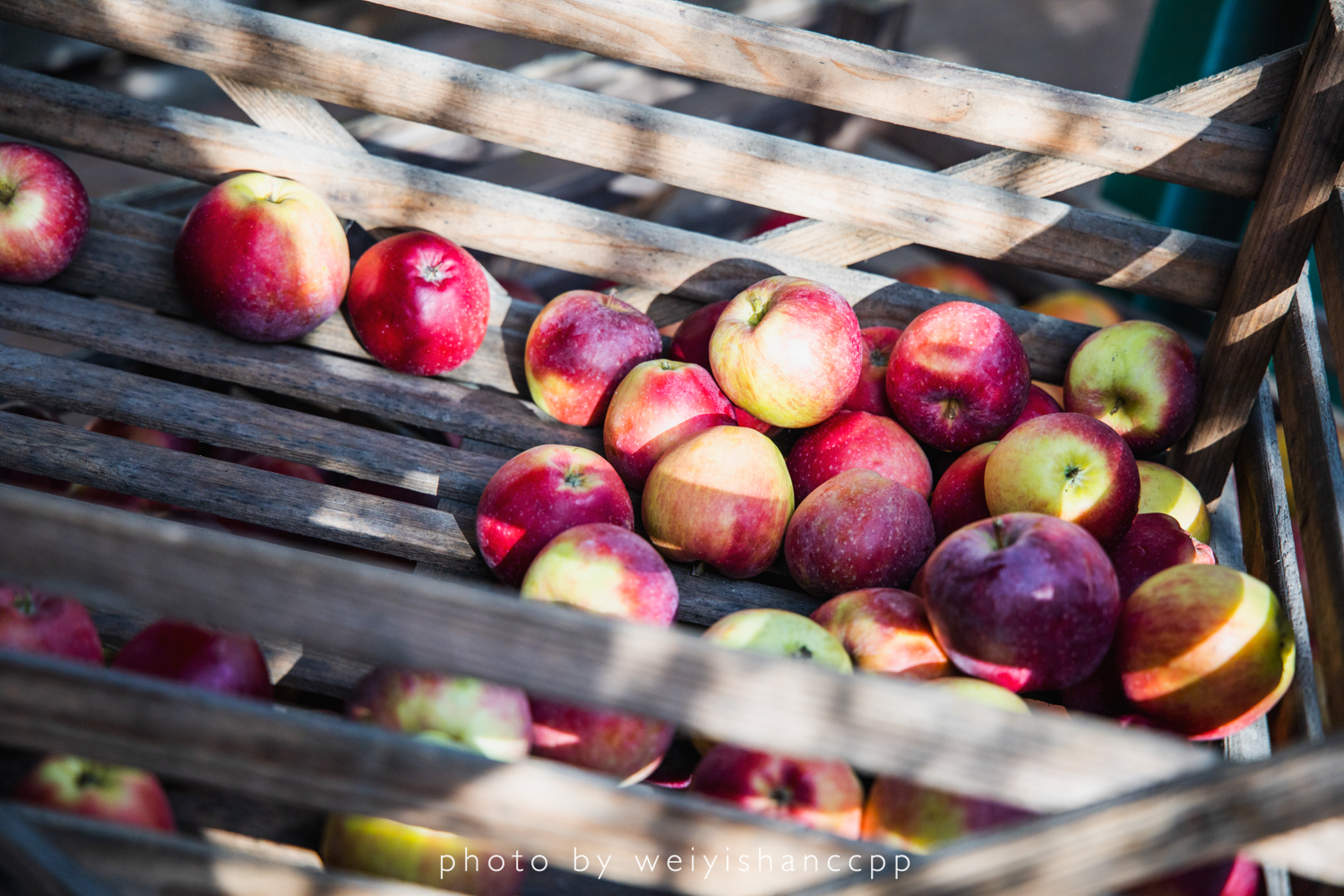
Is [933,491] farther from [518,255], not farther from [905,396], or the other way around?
[518,255]

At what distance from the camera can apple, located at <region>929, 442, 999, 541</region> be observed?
5.13 ft

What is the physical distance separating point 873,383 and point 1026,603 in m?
0.68

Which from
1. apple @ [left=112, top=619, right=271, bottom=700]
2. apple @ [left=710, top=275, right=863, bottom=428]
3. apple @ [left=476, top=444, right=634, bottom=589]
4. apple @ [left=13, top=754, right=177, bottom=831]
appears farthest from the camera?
apple @ [left=710, top=275, right=863, bottom=428]

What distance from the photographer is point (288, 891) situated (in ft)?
3.05

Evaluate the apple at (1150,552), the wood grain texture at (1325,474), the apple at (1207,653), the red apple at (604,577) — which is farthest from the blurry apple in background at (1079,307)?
the red apple at (604,577)

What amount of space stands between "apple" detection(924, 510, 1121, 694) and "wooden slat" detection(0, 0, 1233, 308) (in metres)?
0.70

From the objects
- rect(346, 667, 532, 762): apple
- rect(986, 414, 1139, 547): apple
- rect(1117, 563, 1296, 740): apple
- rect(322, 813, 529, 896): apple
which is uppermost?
rect(986, 414, 1139, 547): apple

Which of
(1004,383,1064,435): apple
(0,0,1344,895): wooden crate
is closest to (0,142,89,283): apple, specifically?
(0,0,1344,895): wooden crate

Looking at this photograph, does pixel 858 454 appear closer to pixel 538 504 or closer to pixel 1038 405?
pixel 1038 405

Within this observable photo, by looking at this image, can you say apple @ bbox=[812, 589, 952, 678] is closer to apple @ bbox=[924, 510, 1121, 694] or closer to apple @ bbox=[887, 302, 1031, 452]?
apple @ bbox=[924, 510, 1121, 694]

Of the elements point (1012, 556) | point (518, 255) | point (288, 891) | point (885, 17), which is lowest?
point (288, 891)

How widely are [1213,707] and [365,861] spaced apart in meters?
1.11

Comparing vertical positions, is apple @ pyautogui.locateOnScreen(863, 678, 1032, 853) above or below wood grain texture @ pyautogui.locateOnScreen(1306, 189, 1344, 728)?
below

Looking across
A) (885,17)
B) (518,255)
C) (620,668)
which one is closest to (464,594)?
(620,668)
